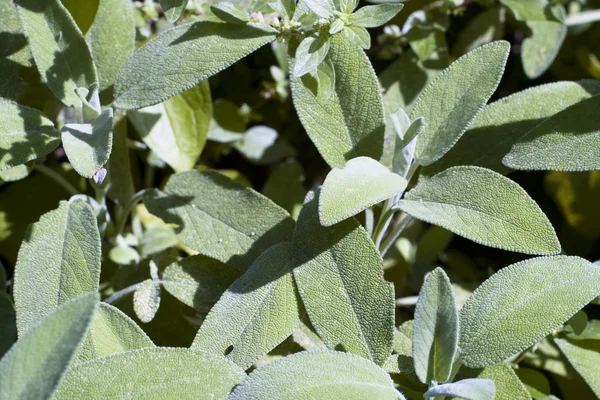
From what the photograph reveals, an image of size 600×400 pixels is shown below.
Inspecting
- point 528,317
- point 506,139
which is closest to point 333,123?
point 506,139

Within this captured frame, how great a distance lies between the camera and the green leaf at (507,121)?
126cm

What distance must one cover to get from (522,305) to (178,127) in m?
0.91

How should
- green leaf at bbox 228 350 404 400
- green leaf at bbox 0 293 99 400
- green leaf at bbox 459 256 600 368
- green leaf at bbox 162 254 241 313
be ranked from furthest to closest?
green leaf at bbox 162 254 241 313
green leaf at bbox 459 256 600 368
green leaf at bbox 228 350 404 400
green leaf at bbox 0 293 99 400

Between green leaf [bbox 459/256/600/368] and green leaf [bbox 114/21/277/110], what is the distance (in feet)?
1.90

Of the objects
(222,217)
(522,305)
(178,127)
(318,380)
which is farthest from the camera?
(178,127)

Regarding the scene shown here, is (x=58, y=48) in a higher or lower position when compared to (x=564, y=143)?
higher

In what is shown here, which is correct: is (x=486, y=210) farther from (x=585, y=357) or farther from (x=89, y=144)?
(x=89, y=144)

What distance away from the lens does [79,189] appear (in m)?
1.66

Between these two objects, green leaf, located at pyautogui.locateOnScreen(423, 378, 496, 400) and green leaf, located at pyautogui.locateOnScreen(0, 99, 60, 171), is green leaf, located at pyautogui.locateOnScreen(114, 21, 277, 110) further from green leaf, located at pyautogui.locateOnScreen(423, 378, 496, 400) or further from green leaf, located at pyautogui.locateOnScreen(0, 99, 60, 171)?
green leaf, located at pyautogui.locateOnScreen(423, 378, 496, 400)

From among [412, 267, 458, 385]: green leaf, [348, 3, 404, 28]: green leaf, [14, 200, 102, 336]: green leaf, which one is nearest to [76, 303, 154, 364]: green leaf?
[14, 200, 102, 336]: green leaf

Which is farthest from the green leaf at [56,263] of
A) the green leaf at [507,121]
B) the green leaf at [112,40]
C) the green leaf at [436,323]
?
the green leaf at [507,121]

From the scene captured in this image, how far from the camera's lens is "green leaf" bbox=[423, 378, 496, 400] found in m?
0.88

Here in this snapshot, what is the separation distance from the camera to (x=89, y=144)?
1.07 m

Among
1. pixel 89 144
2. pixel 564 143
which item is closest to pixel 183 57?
pixel 89 144
